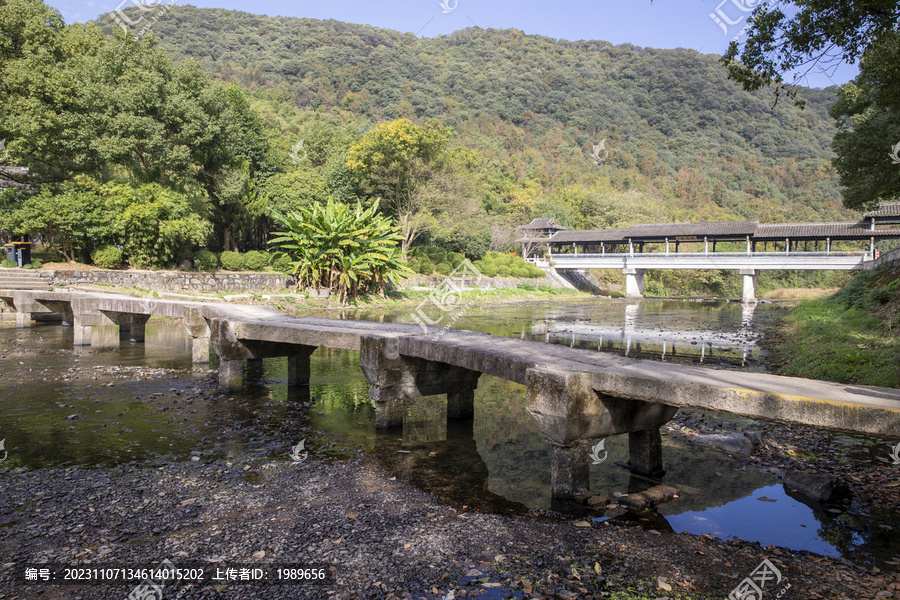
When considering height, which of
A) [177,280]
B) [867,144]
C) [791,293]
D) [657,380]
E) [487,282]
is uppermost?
[867,144]

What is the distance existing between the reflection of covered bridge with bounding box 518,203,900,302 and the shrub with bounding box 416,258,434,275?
18.8 m

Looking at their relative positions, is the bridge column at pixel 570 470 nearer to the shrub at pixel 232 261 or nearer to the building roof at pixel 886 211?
the shrub at pixel 232 261

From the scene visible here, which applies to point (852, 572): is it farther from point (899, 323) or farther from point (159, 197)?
point (159, 197)

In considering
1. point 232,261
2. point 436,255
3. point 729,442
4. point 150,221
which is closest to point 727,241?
point 436,255

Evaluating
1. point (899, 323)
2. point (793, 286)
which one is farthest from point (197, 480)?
point (793, 286)

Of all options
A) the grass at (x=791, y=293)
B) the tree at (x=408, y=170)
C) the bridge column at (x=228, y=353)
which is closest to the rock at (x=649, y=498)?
the bridge column at (x=228, y=353)

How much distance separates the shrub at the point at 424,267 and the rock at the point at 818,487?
33.8 meters

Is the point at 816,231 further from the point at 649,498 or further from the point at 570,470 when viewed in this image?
the point at 570,470

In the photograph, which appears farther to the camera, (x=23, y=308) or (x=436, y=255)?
(x=436, y=255)

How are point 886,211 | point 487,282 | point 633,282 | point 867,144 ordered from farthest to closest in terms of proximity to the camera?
1. point 633,282
2. point 487,282
3. point 886,211
4. point 867,144

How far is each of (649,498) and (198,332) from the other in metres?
10.8

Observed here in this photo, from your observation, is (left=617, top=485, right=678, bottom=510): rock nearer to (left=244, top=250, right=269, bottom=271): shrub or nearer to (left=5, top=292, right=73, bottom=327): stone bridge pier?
(left=5, top=292, right=73, bottom=327): stone bridge pier

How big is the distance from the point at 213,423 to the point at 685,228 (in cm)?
4700

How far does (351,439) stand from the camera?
321 inches
